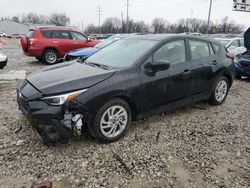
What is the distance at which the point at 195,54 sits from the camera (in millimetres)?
4449

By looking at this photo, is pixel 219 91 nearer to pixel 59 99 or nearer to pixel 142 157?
pixel 142 157

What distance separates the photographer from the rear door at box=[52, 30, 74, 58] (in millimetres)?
10922

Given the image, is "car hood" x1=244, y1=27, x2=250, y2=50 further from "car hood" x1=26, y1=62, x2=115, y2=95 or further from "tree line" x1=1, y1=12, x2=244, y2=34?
"tree line" x1=1, y1=12, x2=244, y2=34

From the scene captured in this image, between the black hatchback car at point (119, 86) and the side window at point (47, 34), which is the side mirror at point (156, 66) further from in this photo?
the side window at point (47, 34)

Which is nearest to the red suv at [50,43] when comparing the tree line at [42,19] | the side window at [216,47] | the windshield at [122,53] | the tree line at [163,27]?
the windshield at [122,53]

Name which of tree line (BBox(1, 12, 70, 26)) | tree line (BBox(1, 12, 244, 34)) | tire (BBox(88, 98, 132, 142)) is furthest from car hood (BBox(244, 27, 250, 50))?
tree line (BBox(1, 12, 70, 26))

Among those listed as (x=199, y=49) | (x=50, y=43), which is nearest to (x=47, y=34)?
(x=50, y=43)

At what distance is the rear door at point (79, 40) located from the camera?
11248mm

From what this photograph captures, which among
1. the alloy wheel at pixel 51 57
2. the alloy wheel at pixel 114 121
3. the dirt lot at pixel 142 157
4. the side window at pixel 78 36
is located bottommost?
the dirt lot at pixel 142 157

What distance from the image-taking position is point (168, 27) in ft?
257

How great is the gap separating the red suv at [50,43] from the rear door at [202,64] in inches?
305

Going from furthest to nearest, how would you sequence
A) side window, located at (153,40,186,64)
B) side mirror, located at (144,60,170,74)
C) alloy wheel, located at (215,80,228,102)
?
alloy wheel, located at (215,80,228,102) → side window, located at (153,40,186,64) → side mirror, located at (144,60,170,74)

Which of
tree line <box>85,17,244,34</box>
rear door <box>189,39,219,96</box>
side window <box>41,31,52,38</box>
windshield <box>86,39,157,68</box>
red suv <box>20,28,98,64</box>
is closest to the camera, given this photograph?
windshield <box>86,39,157,68</box>

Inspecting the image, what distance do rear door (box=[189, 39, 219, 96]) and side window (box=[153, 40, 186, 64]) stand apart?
237 mm
